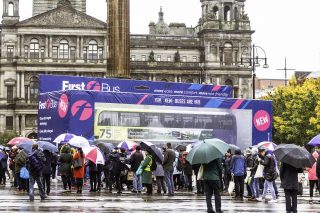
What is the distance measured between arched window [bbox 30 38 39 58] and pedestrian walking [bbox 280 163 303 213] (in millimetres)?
97283

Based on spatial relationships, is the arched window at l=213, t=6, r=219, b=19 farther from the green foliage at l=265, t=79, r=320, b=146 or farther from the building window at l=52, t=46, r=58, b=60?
the green foliage at l=265, t=79, r=320, b=146

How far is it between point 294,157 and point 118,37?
2813 centimetres

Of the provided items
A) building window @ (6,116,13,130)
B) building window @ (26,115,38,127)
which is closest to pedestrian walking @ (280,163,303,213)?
building window @ (26,115,38,127)

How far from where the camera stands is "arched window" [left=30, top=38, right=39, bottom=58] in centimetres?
11769

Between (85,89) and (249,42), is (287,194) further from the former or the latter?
(249,42)

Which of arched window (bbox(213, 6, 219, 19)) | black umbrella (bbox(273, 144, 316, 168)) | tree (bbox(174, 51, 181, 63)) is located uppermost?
arched window (bbox(213, 6, 219, 19))

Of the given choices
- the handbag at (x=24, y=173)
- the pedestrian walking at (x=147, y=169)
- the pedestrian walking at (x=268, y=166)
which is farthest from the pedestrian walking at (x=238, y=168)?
the handbag at (x=24, y=173)

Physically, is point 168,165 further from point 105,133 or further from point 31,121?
point 31,121

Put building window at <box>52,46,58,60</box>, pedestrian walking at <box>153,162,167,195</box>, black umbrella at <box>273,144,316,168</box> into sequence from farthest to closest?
building window at <box>52,46,58,60</box> < pedestrian walking at <box>153,162,167,195</box> < black umbrella at <box>273,144,316,168</box>

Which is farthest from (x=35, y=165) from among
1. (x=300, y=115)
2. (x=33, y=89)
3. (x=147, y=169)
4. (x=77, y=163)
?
(x=33, y=89)

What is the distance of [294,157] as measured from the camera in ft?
73.7

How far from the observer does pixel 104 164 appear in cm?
3625

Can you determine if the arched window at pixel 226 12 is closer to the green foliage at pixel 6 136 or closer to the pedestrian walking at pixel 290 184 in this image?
the green foliage at pixel 6 136

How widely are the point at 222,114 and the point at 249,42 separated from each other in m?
77.4
